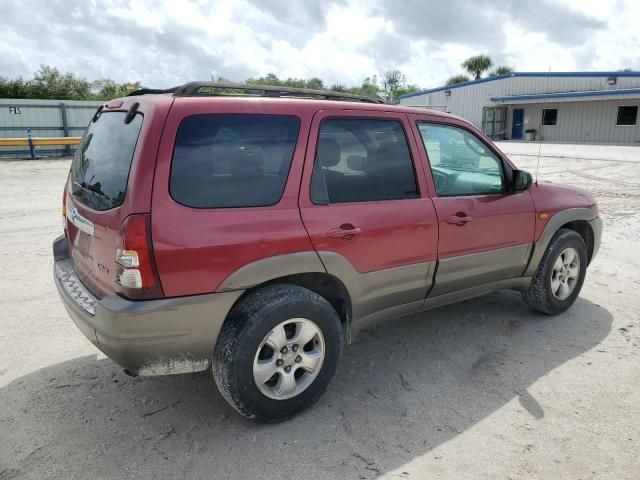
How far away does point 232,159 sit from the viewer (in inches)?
107

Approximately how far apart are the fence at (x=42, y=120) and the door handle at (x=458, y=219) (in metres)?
20.0

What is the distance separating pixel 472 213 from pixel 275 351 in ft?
5.71

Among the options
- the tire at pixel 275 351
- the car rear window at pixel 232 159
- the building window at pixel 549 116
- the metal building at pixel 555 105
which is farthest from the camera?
the building window at pixel 549 116

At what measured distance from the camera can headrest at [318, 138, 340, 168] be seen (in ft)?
9.90

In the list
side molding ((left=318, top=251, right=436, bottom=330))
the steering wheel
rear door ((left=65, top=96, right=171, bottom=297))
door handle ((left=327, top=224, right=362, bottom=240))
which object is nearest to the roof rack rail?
rear door ((left=65, top=96, right=171, bottom=297))

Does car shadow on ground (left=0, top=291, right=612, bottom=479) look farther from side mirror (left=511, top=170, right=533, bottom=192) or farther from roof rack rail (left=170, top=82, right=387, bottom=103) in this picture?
roof rack rail (left=170, top=82, right=387, bottom=103)

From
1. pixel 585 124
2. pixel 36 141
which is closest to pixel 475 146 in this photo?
pixel 36 141

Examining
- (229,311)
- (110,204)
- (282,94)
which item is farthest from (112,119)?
(229,311)

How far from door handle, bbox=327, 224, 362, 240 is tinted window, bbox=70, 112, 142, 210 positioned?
3.71 ft

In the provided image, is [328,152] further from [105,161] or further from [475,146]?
[475,146]

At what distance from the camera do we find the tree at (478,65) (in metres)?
59.9

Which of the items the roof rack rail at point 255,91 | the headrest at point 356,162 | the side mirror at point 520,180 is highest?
the roof rack rail at point 255,91

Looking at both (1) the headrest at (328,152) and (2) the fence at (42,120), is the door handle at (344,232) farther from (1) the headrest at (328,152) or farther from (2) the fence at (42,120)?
(2) the fence at (42,120)

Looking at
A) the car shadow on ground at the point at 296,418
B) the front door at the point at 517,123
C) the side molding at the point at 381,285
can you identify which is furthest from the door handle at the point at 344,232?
the front door at the point at 517,123
